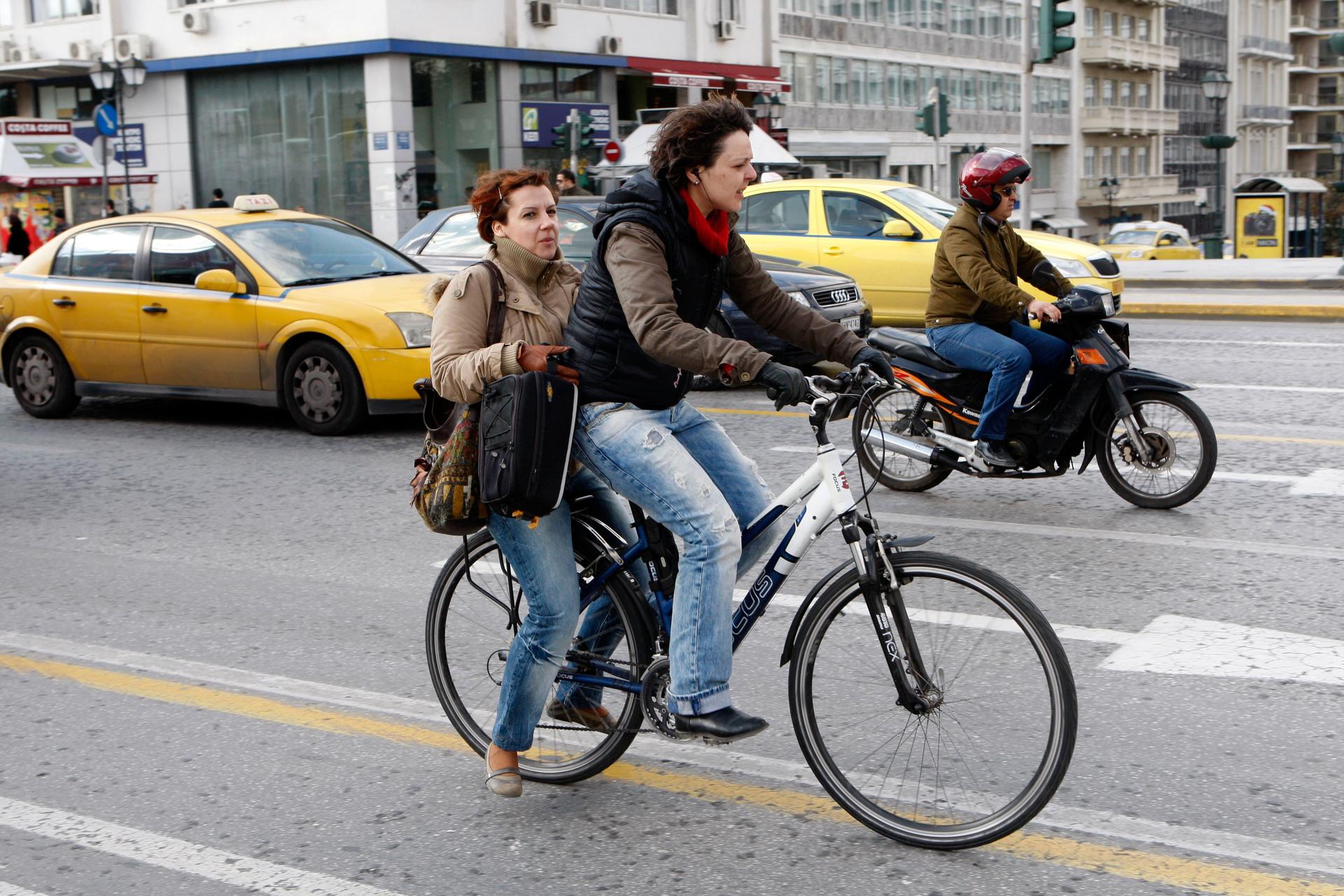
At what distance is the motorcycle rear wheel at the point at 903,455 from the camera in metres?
7.75

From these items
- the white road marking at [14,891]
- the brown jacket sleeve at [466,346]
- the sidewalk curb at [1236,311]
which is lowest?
the white road marking at [14,891]

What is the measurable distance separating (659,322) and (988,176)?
13.1 feet

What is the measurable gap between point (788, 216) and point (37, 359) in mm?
7324

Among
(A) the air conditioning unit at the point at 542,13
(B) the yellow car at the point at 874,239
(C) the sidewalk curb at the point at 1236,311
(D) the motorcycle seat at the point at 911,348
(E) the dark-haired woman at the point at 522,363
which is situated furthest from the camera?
(A) the air conditioning unit at the point at 542,13

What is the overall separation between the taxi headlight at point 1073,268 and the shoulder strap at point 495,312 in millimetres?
11401

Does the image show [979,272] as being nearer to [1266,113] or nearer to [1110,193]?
[1110,193]

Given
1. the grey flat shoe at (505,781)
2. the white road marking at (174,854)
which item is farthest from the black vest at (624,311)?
the white road marking at (174,854)

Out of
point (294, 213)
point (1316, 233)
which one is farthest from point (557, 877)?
point (1316, 233)

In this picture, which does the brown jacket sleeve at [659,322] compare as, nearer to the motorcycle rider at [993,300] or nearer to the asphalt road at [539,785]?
the asphalt road at [539,785]

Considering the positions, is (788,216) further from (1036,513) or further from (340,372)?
(1036,513)

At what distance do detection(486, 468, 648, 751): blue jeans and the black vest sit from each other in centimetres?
31

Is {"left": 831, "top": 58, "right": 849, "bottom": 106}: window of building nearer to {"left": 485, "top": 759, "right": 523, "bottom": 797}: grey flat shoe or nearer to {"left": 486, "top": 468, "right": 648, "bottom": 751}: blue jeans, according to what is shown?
{"left": 486, "top": 468, "right": 648, "bottom": 751}: blue jeans

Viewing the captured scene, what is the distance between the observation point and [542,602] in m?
3.82

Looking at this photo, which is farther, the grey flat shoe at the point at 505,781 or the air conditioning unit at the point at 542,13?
the air conditioning unit at the point at 542,13
